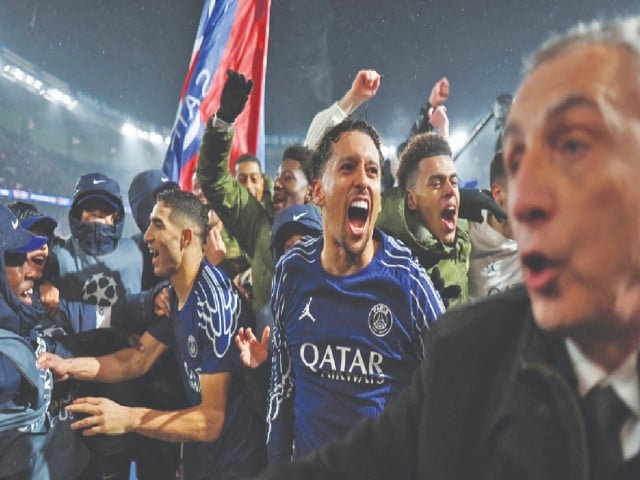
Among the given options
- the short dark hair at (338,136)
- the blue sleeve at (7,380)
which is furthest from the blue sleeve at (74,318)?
the short dark hair at (338,136)

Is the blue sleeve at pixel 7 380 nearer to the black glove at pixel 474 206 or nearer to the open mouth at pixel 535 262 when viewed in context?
the open mouth at pixel 535 262

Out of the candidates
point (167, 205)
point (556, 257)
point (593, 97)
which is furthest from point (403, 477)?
point (167, 205)

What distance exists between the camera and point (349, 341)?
6.50ft

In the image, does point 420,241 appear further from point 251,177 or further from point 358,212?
point 251,177

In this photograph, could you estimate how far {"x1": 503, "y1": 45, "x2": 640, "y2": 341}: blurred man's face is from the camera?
1.91 feet

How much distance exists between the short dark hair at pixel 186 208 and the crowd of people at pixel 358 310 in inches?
0.5

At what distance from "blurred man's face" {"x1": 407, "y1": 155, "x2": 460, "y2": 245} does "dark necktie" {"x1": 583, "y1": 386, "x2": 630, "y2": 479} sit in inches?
92.3

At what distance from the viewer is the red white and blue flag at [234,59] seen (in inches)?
A: 237

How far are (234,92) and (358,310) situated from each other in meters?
1.52

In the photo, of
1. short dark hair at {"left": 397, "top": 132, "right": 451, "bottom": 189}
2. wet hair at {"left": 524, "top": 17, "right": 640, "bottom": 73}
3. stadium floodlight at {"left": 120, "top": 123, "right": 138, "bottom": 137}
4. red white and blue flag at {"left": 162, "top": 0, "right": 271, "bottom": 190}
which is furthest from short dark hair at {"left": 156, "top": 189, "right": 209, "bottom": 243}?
stadium floodlight at {"left": 120, "top": 123, "right": 138, "bottom": 137}

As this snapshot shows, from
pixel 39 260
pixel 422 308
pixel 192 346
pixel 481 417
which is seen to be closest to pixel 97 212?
pixel 39 260

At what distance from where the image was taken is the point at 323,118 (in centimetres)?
396

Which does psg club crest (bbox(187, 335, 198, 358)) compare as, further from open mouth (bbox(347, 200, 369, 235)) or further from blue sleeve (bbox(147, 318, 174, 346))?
open mouth (bbox(347, 200, 369, 235))

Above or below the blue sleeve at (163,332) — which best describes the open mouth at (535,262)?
below
